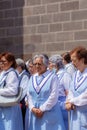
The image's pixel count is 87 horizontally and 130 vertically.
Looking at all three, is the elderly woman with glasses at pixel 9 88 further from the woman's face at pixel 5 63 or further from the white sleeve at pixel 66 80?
the white sleeve at pixel 66 80

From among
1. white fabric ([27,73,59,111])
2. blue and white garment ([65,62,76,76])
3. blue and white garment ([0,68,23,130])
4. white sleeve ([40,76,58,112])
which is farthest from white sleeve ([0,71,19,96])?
blue and white garment ([65,62,76,76])

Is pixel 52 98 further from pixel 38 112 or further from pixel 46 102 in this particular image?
pixel 38 112

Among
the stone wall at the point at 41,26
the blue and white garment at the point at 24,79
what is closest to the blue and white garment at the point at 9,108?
the blue and white garment at the point at 24,79

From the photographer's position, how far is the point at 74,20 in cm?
911

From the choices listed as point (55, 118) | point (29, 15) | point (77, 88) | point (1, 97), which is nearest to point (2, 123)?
point (1, 97)

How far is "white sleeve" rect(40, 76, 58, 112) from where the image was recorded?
211 inches

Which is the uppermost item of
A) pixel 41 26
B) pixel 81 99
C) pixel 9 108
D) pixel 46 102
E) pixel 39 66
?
pixel 41 26

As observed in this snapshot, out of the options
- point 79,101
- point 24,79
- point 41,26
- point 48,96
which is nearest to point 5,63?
point 48,96

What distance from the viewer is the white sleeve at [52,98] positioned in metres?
5.35

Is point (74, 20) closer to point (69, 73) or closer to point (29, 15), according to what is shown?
point (29, 15)

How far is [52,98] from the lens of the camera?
5.36 metres

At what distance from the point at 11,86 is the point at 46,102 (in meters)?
0.51

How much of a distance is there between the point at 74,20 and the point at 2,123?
159 inches

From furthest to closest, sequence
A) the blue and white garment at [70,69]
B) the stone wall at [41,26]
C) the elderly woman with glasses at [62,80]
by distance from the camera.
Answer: the stone wall at [41,26]
the blue and white garment at [70,69]
the elderly woman with glasses at [62,80]
